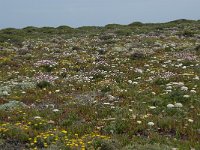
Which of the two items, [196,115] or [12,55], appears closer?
[196,115]

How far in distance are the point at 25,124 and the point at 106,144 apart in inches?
136

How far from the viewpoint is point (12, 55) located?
3142 centimetres

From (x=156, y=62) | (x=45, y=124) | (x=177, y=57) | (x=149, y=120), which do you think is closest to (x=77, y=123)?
(x=45, y=124)

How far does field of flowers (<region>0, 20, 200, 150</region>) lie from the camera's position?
12.8 m

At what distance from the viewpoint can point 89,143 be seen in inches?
480

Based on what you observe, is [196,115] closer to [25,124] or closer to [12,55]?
[25,124]

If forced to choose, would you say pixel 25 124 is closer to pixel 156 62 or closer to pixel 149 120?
pixel 149 120

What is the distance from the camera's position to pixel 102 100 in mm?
17688

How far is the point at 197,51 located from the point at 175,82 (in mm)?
10293

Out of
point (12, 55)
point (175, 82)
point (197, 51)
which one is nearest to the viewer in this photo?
point (175, 82)

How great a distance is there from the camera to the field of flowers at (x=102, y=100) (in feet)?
41.8

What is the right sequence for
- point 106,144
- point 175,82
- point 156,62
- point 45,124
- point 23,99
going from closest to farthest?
point 106,144 < point 45,124 < point 23,99 < point 175,82 < point 156,62

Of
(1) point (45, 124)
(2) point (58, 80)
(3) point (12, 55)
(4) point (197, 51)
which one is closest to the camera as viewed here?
(1) point (45, 124)

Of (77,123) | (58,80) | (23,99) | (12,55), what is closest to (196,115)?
(77,123)
